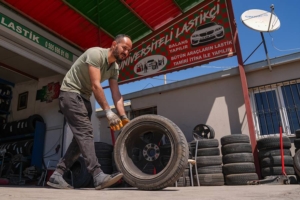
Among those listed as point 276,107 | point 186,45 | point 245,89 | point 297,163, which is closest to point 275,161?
point 297,163

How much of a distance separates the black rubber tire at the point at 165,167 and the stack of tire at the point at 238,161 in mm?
3108

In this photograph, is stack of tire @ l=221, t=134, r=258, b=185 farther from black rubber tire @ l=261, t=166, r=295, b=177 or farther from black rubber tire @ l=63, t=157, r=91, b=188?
black rubber tire @ l=63, t=157, r=91, b=188

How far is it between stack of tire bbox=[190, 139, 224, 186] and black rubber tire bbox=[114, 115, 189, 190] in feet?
9.81

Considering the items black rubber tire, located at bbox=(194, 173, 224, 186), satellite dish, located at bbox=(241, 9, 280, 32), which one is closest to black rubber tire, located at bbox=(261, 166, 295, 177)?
black rubber tire, located at bbox=(194, 173, 224, 186)

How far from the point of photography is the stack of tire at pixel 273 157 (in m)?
5.05

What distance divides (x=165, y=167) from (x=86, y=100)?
121 cm

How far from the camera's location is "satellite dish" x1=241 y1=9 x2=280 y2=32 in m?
6.70

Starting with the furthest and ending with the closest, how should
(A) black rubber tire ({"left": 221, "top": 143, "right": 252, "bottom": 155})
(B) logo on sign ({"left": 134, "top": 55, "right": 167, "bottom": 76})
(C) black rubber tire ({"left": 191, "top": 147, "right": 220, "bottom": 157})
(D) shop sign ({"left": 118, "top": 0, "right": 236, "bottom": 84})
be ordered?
(B) logo on sign ({"left": 134, "top": 55, "right": 167, "bottom": 76}) < (D) shop sign ({"left": 118, "top": 0, "right": 236, "bottom": 84}) < (C) black rubber tire ({"left": 191, "top": 147, "right": 220, "bottom": 157}) < (A) black rubber tire ({"left": 221, "top": 143, "right": 252, "bottom": 155})

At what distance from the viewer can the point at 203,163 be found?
17.9 feet

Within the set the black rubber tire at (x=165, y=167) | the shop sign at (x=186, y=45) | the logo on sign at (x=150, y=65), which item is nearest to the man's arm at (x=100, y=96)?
the black rubber tire at (x=165, y=167)

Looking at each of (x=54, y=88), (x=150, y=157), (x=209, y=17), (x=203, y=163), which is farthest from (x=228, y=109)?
(x=54, y=88)

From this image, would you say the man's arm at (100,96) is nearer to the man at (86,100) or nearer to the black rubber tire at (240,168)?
the man at (86,100)

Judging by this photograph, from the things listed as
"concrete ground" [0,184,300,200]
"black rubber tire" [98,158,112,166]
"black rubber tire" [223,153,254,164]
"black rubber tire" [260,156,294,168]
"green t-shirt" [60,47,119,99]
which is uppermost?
"green t-shirt" [60,47,119,99]

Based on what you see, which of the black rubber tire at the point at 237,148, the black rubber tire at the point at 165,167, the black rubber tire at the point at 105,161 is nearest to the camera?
the black rubber tire at the point at 165,167
